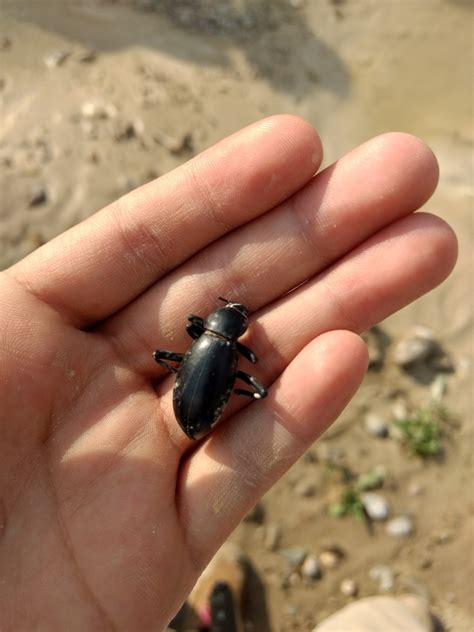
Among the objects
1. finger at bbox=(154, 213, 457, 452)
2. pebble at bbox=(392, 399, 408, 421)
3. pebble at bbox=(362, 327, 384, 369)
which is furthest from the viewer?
pebble at bbox=(362, 327, 384, 369)

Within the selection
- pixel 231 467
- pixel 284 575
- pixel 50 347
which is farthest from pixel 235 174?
pixel 284 575

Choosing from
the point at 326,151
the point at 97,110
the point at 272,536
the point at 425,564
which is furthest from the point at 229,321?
the point at 326,151

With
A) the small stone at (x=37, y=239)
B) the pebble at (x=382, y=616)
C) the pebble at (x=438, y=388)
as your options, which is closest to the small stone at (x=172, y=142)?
the small stone at (x=37, y=239)

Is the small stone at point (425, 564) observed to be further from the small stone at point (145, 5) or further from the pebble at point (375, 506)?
the small stone at point (145, 5)

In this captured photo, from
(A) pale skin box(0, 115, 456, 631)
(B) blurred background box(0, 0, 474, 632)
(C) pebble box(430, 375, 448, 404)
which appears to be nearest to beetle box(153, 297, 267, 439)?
(A) pale skin box(0, 115, 456, 631)

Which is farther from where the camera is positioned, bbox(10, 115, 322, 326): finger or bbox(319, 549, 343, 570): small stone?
bbox(319, 549, 343, 570): small stone

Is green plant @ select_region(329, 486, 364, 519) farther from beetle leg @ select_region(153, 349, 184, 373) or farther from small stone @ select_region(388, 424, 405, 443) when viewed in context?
beetle leg @ select_region(153, 349, 184, 373)

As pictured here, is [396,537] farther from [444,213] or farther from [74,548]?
[444,213]
